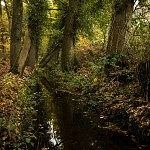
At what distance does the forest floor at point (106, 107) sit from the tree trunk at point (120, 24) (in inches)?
55.8

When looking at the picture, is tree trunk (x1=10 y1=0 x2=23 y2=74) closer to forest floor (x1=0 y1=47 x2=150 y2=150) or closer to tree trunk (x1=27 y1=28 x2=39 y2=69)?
forest floor (x1=0 y1=47 x2=150 y2=150)

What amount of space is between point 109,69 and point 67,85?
91.9 inches

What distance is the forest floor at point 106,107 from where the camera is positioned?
7.76 m

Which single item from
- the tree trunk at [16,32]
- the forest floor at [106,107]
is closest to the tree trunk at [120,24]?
the forest floor at [106,107]

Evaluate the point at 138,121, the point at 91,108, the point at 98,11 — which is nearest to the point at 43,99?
the point at 91,108

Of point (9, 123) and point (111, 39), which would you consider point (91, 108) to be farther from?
point (111, 39)

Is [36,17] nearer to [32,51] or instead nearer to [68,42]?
[68,42]

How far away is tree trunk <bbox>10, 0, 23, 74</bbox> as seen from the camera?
54.8 feet

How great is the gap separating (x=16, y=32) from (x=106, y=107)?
25.9 feet

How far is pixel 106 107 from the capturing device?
10.3 metres

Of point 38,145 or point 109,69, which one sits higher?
point 109,69

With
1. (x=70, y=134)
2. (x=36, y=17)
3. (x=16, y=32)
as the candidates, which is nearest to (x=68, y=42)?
(x=36, y=17)

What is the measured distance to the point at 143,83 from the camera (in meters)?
9.66

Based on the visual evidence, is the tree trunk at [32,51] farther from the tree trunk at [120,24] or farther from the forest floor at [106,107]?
the forest floor at [106,107]
